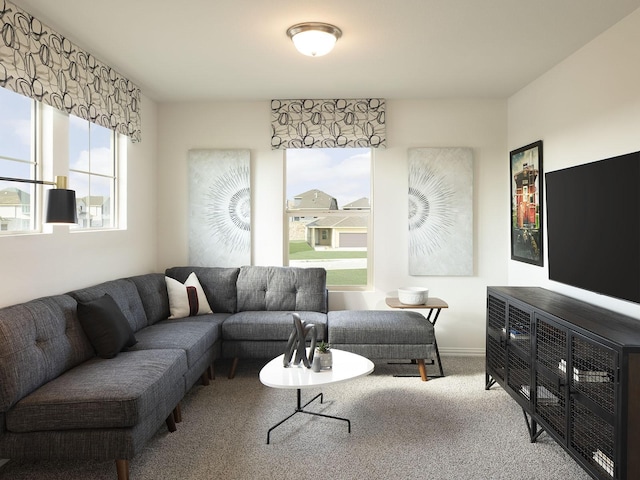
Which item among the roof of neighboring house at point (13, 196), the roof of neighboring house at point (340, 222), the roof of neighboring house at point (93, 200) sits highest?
the roof of neighboring house at point (93, 200)

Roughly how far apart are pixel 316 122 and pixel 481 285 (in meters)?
2.42

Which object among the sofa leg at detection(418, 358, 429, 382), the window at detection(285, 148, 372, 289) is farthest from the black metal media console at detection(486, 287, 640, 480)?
the window at detection(285, 148, 372, 289)

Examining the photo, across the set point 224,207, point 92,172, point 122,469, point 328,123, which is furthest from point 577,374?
point 92,172

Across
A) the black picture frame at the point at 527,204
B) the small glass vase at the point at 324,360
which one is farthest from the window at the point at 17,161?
the black picture frame at the point at 527,204

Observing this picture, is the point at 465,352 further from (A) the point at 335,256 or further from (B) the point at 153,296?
(B) the point at 153,296

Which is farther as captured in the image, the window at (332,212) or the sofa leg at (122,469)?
the window at (332,212)

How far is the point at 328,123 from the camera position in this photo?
4941mm

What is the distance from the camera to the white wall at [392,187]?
4.92 metres

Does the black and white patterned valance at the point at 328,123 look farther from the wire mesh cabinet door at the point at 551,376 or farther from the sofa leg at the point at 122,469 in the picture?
the sofa leg at the point at 122,469

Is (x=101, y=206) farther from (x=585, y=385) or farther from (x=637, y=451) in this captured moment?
(x=637, y=451)

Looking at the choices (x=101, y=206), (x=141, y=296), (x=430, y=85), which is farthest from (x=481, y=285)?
(x=101, y=206)

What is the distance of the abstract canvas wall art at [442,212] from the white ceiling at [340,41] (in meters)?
0.68

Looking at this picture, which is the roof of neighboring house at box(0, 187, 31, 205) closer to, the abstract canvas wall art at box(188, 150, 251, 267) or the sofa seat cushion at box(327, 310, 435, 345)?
the abstract canvas wall art at box(188, 150, 251, 267)

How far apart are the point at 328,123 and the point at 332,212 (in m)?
0.94
